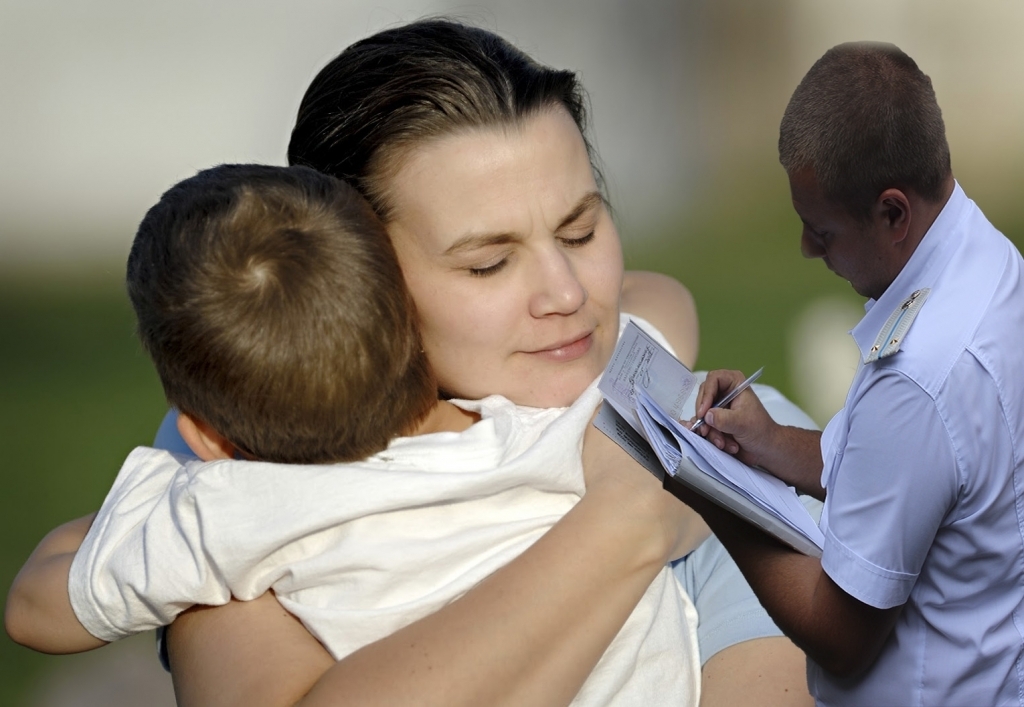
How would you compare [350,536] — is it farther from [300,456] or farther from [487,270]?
[487,270]

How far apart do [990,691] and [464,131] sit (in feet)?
4.17

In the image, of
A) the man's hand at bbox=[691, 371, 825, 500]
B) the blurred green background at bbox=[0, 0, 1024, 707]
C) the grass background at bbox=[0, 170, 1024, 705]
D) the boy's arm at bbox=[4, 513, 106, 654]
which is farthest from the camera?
the blurred green background at bbox=[0, 0, 1024, 707]

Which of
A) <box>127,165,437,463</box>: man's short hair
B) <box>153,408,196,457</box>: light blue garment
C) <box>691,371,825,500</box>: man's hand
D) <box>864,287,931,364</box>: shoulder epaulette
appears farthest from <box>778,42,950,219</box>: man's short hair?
<box>153,408,196,457</box>: light blue garment

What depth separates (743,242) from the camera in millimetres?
9508

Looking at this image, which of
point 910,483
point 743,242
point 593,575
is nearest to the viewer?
point 910,483

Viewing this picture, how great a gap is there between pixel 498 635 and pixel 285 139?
6.55 m

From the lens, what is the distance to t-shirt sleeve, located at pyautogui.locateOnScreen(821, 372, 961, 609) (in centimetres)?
146

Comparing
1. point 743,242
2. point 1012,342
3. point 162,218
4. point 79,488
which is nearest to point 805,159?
point 1012,342

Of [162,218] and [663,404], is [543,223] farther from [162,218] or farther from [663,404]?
[162,218]

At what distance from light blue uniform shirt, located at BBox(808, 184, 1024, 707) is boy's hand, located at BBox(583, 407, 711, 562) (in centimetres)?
26

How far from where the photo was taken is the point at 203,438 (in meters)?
1.80

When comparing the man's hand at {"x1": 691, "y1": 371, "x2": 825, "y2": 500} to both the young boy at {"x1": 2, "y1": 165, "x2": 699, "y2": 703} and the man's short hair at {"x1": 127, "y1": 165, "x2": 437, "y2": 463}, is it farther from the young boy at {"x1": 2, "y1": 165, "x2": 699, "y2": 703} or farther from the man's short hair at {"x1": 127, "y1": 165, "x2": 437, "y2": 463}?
the man's short hair at {"x1": 127, "y1": 165, "x2": 437, "y2": 463}

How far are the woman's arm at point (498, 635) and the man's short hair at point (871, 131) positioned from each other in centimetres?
56

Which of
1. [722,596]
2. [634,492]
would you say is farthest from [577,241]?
[722,596]
